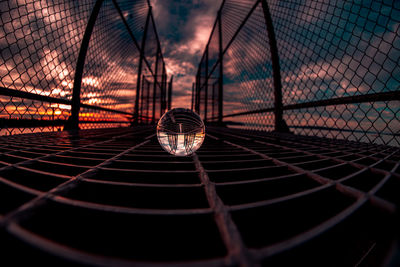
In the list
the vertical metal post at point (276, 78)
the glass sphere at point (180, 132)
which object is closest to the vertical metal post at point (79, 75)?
the glass sphere at point (180, 132)

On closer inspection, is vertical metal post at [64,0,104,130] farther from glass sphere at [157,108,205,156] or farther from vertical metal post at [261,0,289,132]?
vertical metal post at [261,0,289,132]

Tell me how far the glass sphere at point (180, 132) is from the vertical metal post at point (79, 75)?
327cm

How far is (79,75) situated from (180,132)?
3743mm

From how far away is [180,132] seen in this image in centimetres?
144

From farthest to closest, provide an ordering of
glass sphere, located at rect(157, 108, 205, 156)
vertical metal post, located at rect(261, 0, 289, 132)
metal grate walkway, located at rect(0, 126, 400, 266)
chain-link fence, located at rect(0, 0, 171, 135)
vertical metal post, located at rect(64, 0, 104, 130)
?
vertical metal post, located at rect(261, 0, 289, 132) < vertical metal post, located at rect(64, 0, 104, 130) < chain-link fence, located at rect(0, 0, 171, 135) < glass sphere, located at rect(157, 108, 205, 156) < metal grate walkway, located at rect(0, 126, 400, 266)

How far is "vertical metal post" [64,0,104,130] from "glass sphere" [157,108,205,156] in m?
3.27

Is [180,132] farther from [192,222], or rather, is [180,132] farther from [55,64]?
[55,64]

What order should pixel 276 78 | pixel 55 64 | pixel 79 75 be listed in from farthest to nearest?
pixel 276 78
pixel 79 75
pixel 55 64

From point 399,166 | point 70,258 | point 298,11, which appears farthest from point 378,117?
point 70,258

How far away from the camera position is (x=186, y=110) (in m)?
1.60

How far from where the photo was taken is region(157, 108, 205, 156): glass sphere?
1.40 m

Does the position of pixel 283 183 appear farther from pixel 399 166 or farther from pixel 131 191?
pixel 399 166

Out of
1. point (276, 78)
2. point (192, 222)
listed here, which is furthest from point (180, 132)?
point (276, 78)

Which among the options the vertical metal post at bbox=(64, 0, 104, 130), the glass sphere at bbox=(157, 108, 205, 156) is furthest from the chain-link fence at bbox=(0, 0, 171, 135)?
the glass sphere at bbox=(157, 108, 205, 156)
